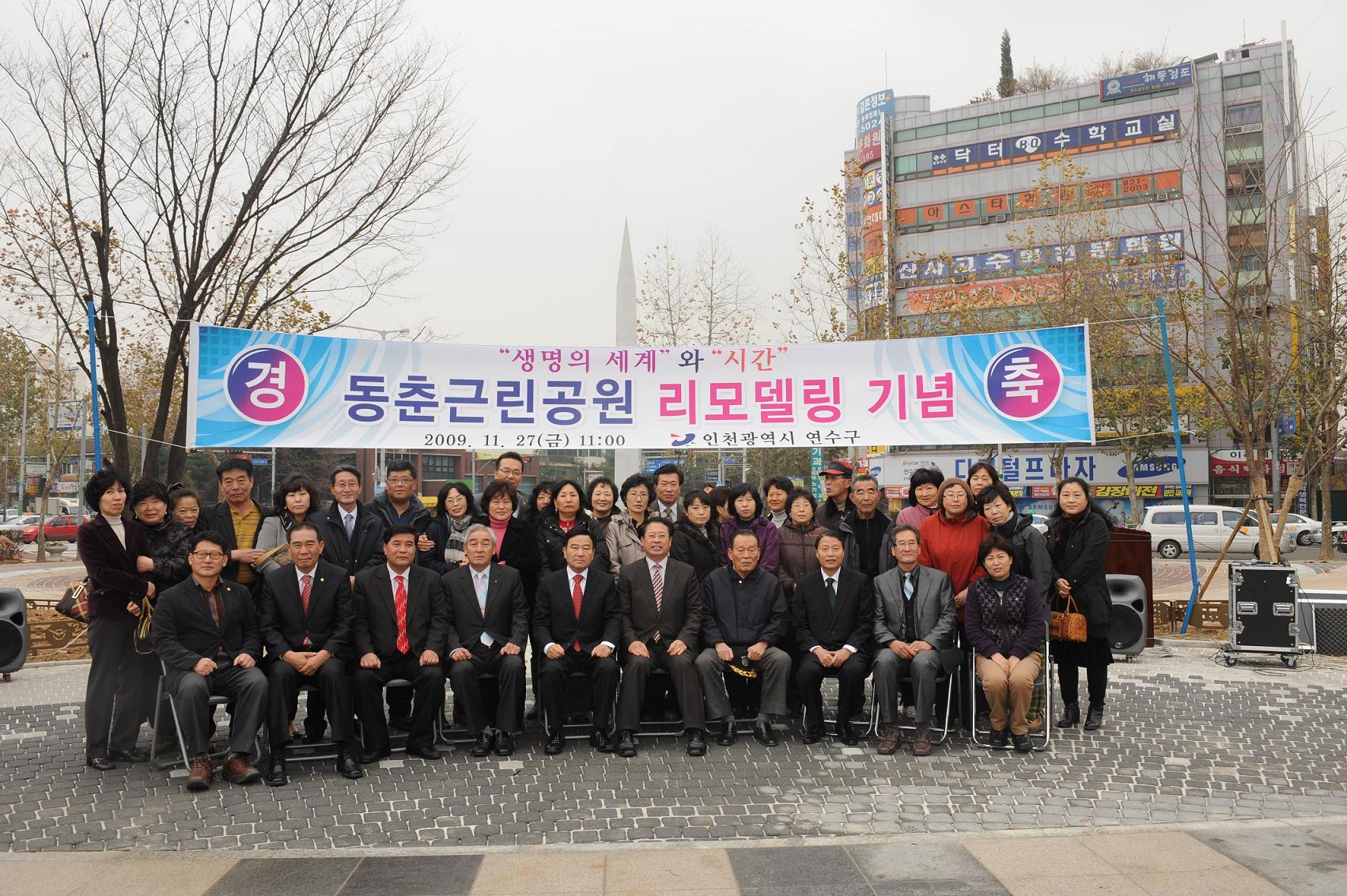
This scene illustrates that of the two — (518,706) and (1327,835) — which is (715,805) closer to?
(518,706)

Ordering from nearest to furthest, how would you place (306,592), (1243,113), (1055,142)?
(306,592) < (1243,113) < (1055,142)

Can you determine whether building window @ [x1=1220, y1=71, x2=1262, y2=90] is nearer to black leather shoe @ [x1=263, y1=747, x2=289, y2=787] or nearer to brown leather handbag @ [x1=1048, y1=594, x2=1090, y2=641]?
brown leather handbag @ [x1=1048, y1=594, x2=1090, y2=641]

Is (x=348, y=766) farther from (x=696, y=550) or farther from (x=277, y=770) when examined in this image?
(x=696, y=550)

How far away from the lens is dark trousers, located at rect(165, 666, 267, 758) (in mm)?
4953

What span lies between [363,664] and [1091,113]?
3867 cm

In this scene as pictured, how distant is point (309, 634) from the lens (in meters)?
5.37

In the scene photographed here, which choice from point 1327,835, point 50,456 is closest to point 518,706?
point 1327,835

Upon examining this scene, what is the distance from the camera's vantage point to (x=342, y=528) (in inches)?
239

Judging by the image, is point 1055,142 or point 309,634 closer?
point 309,634

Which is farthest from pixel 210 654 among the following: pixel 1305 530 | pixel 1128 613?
pixel 1305 530

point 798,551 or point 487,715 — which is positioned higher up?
point 798,551

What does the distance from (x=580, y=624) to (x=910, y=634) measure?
6.53 ft

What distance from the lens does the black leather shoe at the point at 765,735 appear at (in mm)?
5645

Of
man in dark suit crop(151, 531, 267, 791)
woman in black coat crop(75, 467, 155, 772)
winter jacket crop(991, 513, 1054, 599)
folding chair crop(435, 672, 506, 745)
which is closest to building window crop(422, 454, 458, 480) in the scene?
folding chair crop(435, 672, 506, 745)
